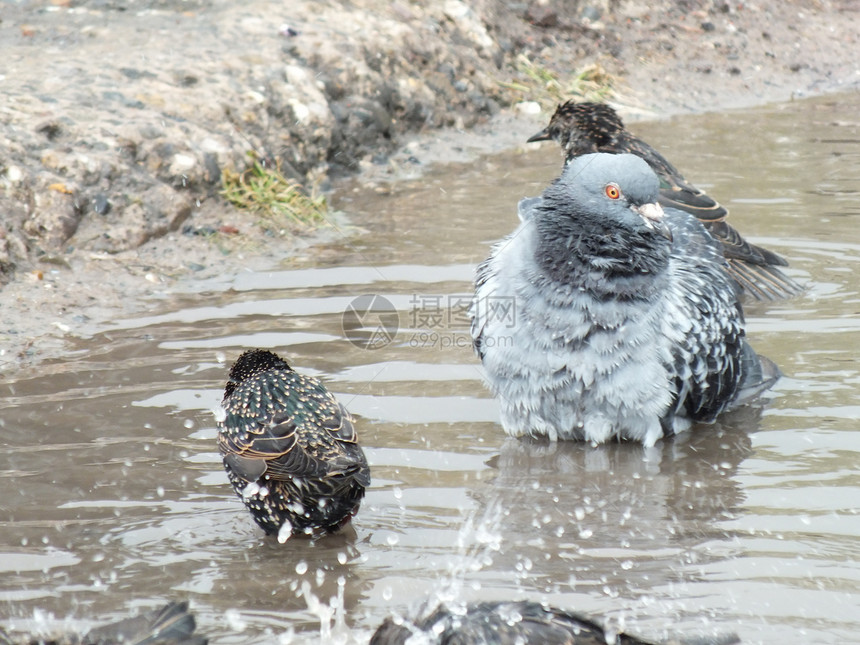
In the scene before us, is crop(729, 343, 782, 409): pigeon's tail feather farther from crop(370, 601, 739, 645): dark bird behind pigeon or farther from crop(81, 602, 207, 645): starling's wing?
crop(81, 602, 207, 645): starling's wing

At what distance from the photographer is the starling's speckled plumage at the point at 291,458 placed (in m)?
3.91

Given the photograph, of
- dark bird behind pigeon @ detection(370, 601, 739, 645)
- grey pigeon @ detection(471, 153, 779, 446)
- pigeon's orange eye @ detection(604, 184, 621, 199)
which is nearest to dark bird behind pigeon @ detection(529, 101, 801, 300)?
grey pigeon @ detection(471, 153, 779, 446)

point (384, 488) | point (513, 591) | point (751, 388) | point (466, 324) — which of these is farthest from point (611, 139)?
point (513, 591)

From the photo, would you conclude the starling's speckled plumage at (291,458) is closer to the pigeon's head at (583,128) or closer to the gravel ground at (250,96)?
the gravel ground at (250,96)

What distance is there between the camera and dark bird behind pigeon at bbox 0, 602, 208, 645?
3125 millimetres

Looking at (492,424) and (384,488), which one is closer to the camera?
(384,488)

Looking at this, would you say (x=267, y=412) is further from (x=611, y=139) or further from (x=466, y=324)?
(x=611, y=139)

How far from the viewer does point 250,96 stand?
828cm

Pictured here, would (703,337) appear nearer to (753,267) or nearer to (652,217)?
→ (652,217)

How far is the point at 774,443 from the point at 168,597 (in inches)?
107

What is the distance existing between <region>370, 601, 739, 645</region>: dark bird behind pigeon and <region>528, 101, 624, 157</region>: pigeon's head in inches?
191

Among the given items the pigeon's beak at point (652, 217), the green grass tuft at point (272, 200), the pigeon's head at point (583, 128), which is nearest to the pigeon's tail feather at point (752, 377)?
the pigeon's beak at point (652, 217)

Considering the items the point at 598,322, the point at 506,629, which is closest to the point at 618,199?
the point at 598,322

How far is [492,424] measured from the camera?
5.23 m
